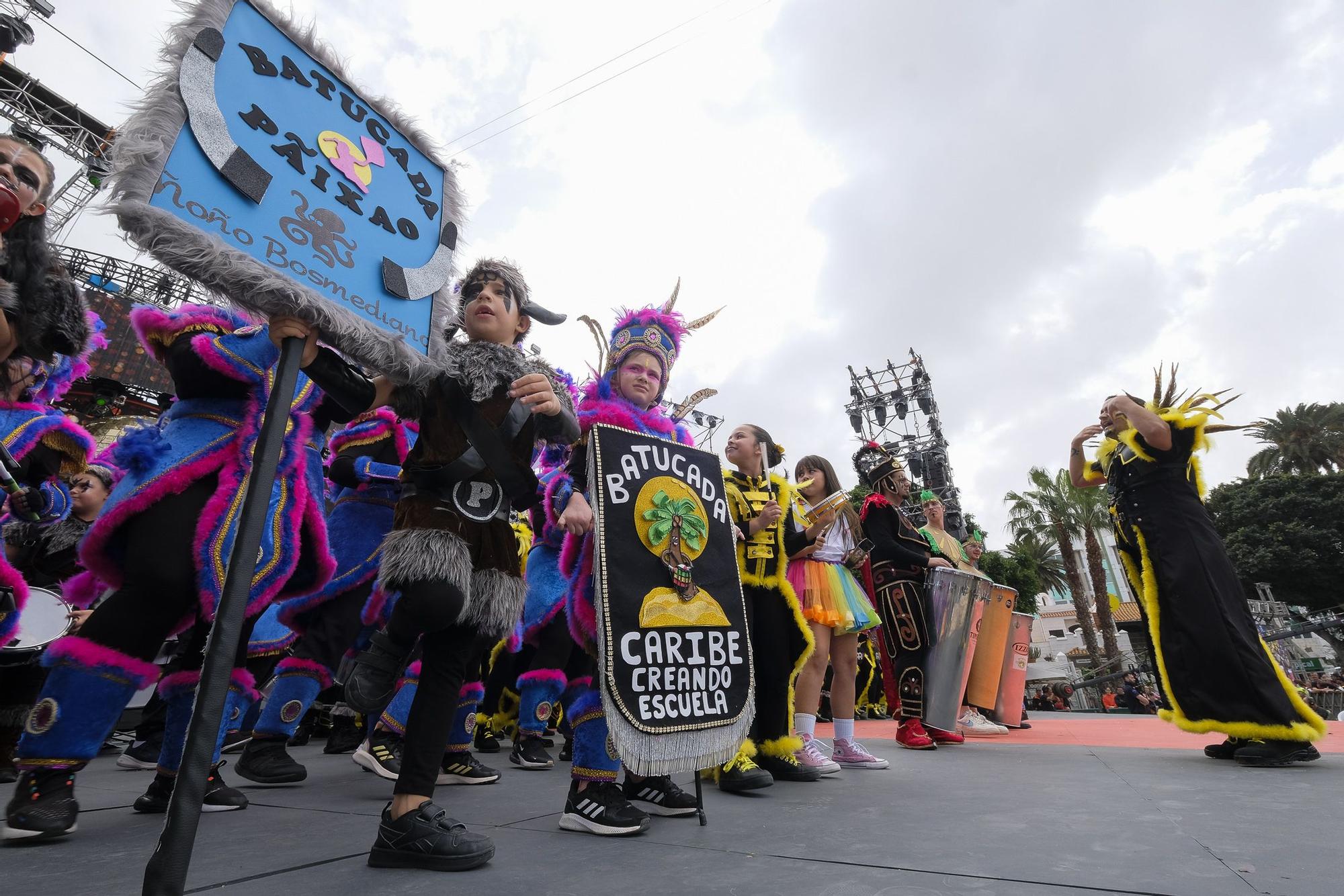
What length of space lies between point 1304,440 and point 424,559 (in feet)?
158

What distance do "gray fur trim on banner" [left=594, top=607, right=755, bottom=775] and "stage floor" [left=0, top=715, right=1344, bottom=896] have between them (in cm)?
19

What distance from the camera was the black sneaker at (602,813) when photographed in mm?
2059

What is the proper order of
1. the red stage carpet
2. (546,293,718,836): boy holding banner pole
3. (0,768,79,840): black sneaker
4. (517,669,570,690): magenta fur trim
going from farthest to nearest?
the red stage carpet
(517,669,570,690): magenta fur trim
(546,293,718,836): boy holding banner pole
(0,768,79,840): black sneaker

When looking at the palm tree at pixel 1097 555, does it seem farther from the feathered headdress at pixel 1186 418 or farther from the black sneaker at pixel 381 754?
the black sneaker at pixel 381 754

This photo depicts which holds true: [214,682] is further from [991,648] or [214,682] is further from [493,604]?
[991,648]

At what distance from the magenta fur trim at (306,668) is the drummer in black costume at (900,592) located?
350 cm

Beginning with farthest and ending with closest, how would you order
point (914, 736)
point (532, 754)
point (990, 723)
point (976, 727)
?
point (990, 723), point (976, 727), point (914, 736), point (532, 754)

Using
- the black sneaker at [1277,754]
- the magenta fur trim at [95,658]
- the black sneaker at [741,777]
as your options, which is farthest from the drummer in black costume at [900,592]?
the magenta fur trim at [95,658]

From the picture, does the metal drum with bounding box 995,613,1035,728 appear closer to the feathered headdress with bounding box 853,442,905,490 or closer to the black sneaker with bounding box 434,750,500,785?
the feathered headdress with bounding box 853,442,905,490

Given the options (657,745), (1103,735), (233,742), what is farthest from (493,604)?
(1103,735)

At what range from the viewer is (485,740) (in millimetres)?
4848

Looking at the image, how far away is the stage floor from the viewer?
1.52m

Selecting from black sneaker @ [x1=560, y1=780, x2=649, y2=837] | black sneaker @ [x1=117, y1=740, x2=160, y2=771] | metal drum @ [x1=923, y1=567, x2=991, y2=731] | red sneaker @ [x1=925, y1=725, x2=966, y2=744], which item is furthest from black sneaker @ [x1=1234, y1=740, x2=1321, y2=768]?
black sneaker @ [x1=117, y1=740, x2=160, y2=771]

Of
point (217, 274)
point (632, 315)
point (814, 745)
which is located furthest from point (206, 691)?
point (814, 745)
